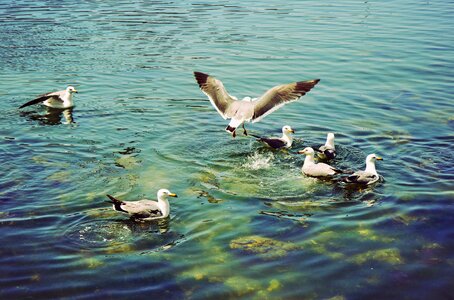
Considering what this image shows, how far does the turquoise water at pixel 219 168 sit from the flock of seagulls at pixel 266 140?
11.0 inches

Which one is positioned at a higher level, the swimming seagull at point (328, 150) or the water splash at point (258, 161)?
the swimming seagull at point (328, 150)

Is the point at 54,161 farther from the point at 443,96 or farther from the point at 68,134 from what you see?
the point at 443,96

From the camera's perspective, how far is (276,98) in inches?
581

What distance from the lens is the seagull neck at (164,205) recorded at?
38.8 feet

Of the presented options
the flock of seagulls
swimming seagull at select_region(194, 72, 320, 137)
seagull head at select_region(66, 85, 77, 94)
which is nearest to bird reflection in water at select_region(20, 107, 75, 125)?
seagull head at select_region(66, 85, 77, 94)

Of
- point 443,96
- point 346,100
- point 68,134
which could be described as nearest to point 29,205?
point 68,134

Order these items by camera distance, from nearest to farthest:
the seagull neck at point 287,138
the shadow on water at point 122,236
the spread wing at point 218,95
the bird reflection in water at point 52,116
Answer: the shadow on water at point 122,236 → the spread wing at point 218,95 → the seagull neck at point 287,138 → the bird reflection in water at point 52,116

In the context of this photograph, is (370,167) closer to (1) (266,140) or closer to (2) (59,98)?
(1) (266,140)

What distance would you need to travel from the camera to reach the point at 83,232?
11.2m

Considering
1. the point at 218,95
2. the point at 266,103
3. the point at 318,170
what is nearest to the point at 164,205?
the point at 318,170

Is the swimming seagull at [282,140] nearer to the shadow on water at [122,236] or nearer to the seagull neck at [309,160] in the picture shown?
the seagull neck at [309,160]

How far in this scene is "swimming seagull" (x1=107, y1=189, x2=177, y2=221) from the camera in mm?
11570

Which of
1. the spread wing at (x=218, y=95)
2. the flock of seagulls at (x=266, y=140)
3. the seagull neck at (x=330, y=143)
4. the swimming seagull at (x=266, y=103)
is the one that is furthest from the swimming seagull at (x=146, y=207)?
the seagull neck at (x=330, y=143)

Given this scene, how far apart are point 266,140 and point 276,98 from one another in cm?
130
